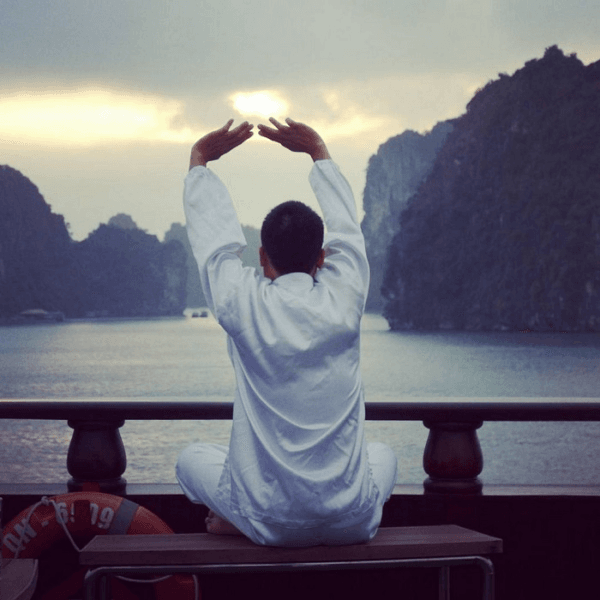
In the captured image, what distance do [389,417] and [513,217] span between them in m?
110

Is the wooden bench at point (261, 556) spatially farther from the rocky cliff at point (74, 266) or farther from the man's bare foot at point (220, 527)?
the rocky cliff at point (74, 266)

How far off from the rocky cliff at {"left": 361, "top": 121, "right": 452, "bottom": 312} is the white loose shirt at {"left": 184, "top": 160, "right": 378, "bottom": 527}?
14548cm

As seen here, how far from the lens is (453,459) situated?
3225 millimetres

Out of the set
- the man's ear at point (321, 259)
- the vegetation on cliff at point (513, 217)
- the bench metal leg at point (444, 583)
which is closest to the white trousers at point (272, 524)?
the bench metal leg at point (444, 583)

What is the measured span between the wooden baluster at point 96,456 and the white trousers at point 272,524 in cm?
98

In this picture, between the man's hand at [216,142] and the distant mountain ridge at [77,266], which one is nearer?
the man's hand at [216,142]

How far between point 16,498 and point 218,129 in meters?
1.61

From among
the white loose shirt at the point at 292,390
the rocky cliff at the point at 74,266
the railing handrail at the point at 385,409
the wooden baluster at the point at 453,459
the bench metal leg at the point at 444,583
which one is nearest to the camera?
the white loose shirt at the point at 292,390

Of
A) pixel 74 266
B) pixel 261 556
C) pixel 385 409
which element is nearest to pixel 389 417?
pixel 385 409

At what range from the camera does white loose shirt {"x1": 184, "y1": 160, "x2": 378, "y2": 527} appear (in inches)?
79.3

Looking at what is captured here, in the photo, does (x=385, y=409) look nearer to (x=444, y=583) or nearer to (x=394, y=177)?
(x=444, y=583)

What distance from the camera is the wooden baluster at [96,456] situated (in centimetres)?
324

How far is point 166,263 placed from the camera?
512ft

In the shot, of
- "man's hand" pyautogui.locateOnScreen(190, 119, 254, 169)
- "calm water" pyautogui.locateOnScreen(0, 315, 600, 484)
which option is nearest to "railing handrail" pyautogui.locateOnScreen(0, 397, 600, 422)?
"man's hand" pyautogui.locateOnScreen(190, 119, 254, 169)
